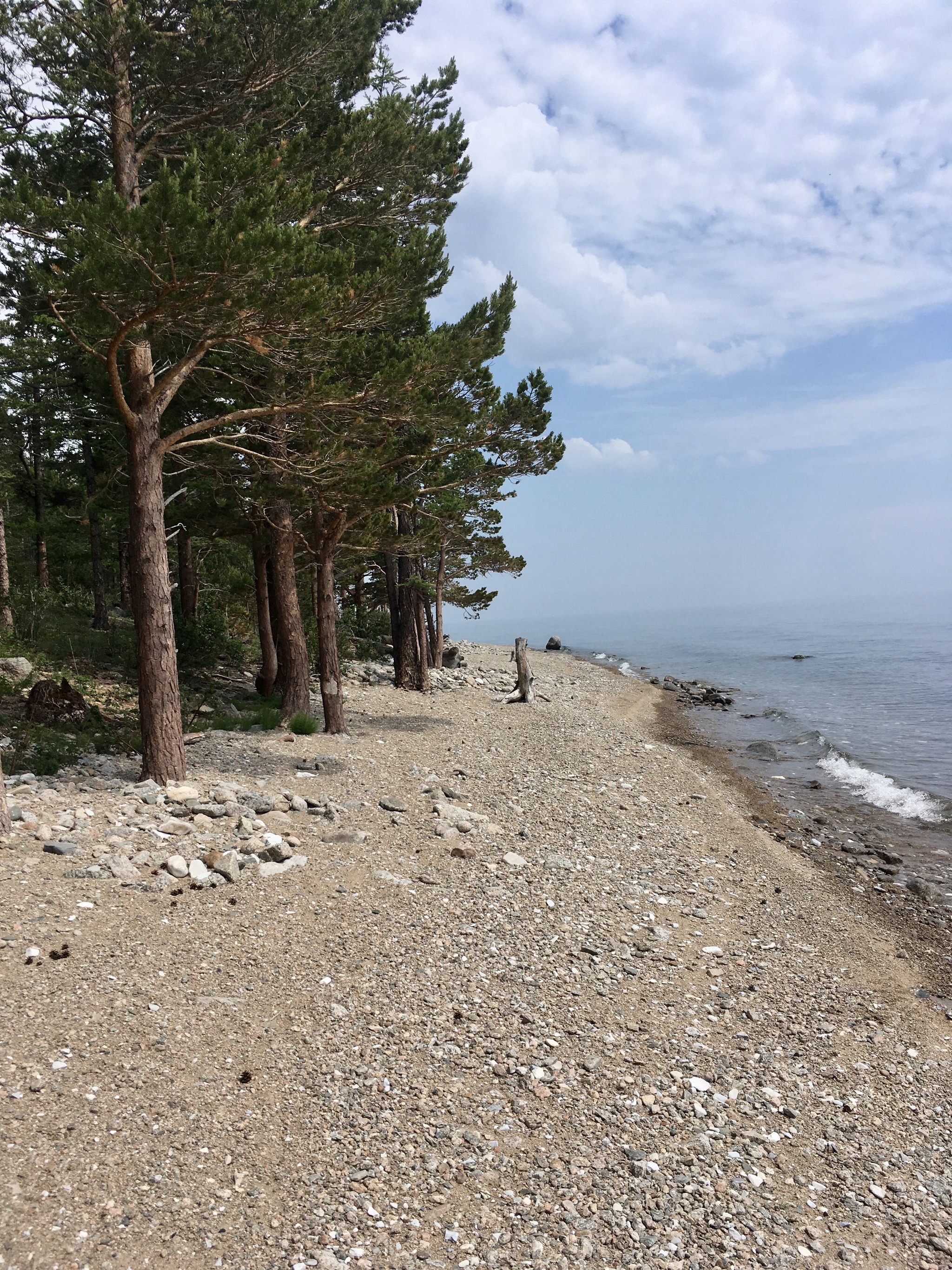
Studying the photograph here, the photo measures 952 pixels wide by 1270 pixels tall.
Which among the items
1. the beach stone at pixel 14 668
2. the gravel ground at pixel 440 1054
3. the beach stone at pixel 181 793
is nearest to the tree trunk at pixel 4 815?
the gravel ground at pixel 440 1054

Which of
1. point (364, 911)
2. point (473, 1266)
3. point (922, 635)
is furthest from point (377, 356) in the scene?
point (922, 635)

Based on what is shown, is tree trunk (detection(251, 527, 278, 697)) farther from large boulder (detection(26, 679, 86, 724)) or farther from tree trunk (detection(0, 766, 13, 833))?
tree trunk (detection(0, 766, 13, 833))

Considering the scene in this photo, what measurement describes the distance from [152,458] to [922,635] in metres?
61.8

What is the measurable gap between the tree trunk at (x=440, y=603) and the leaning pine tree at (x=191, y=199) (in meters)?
16.0

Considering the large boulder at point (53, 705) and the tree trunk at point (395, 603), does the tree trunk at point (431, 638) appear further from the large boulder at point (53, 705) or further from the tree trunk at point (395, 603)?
the large boulder at point (53, 705)

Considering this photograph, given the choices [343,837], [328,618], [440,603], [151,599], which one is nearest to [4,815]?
[151,599]

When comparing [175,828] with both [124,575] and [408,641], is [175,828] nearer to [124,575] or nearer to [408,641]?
[408,641]

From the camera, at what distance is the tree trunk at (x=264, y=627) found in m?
19.0

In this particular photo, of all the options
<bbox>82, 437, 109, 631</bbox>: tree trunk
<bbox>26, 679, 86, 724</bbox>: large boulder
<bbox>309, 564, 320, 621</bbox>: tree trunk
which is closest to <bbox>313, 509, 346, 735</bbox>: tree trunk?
<bbox>309, 564, 320, 621</bbox>: tree trunk

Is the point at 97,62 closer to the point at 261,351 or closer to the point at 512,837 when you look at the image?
the point at 261,351

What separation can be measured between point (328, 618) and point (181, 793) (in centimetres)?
689

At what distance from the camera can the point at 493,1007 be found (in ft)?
18.8

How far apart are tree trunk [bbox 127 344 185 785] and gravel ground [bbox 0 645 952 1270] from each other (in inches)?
26.3

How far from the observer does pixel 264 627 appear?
62.3 feet
